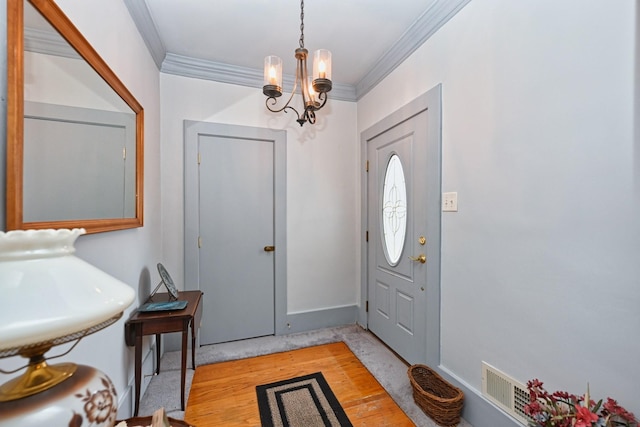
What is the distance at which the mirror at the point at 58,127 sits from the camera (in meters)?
0.84

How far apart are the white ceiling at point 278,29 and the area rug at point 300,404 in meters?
2.62

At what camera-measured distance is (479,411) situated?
1637 millimetres

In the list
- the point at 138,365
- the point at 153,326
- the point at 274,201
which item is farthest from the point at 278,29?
the point at 138,365

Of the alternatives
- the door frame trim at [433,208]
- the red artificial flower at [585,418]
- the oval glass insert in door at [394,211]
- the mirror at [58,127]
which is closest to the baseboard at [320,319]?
the oval glass insert in door at [394,211]

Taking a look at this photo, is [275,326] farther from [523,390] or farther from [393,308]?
[523,390]

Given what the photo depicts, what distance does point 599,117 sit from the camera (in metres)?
1.14

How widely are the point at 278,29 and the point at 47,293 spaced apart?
7.44 ft

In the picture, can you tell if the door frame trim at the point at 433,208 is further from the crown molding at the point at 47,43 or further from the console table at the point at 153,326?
the crown molding at the point at 47,43

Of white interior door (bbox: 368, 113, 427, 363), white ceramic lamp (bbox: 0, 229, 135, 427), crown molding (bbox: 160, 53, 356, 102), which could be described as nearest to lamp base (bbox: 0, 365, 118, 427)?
white ceramic lamp (bbox: 0, 229, 135, 427)

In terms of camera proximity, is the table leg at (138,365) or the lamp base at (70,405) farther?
the table leg at (138,365)

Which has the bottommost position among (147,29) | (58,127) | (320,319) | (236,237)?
(320,319)

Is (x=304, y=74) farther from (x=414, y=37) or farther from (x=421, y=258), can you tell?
(x=421, y=258)

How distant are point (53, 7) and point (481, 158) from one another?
199 centimetres

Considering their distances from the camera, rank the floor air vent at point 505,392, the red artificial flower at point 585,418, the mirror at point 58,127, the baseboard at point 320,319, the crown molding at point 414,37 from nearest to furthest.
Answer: the mirror at point 58,127 → the red artificial flower at point 585,418 → the floor air vent at point 505,392 → the crown molding at point 414,37 → the baseboard at point 320,319
